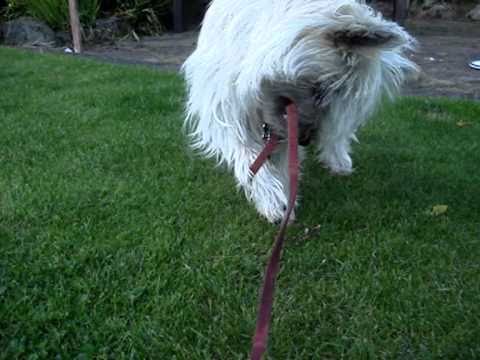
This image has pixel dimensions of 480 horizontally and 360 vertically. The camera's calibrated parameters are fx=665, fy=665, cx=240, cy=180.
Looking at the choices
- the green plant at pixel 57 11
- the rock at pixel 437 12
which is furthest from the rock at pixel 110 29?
the rock at pixel 437 12

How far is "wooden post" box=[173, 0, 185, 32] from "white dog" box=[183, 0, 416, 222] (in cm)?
688

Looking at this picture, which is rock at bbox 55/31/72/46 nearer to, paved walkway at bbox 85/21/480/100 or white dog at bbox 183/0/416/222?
paved walkway at bbox 85/21/480/100

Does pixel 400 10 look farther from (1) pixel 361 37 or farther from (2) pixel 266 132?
(1) pixel 361 37

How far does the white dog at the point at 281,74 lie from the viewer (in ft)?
7.52

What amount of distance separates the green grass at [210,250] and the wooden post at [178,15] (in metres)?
5.74

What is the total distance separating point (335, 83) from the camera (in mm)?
2412

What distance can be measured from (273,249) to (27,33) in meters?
7.36

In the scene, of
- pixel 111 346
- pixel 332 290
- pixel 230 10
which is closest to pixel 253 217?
pixel 332 290

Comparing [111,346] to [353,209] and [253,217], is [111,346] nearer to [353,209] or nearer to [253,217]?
[253,217]

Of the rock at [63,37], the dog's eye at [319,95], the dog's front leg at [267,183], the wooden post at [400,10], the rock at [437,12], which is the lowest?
the rock at [437,12]

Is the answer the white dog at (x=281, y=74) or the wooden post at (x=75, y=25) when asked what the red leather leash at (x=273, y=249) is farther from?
the wooden post at (x=75, y=25)

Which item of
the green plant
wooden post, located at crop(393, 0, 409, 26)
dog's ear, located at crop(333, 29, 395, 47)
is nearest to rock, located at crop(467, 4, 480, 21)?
wooden post, located at crop(393, 0, 409, 26)

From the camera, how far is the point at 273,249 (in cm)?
183

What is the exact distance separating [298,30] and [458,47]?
6511mm
